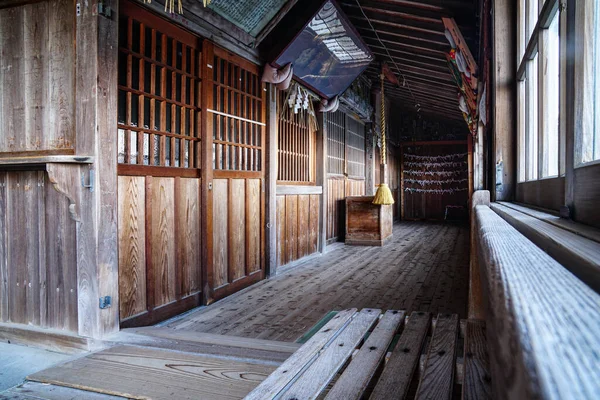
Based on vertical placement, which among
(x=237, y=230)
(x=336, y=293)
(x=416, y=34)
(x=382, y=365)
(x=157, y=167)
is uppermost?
(x=416, y=34)

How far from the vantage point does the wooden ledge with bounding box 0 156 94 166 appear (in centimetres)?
253

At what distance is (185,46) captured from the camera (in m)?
3.43

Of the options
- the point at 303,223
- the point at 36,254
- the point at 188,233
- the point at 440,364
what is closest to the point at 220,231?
the point at 188,233

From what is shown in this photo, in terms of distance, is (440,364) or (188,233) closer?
(440,364)

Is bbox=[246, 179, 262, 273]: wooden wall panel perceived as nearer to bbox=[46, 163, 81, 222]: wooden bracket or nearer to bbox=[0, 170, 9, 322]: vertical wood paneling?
bbox=[46, 163, 81, 222]: wooden bracket

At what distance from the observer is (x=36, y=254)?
9.18 ft

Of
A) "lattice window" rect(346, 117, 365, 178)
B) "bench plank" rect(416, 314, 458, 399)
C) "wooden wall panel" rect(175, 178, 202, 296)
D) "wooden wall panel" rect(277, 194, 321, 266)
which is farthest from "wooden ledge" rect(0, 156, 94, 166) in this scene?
"lattice window" rect(346, 117, 365, 178)

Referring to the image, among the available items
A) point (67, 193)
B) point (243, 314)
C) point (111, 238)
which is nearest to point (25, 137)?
point (67, 193)

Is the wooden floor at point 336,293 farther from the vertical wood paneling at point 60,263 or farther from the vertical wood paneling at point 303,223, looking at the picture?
the vertical wood paneling at point 60,263

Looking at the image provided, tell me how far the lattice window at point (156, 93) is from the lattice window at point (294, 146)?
189 centimetres

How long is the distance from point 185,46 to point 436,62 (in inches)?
160

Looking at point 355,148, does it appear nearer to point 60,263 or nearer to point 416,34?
point 416,34

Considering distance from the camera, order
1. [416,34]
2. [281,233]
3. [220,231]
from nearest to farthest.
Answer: [220,231], [281,233], [416,34]

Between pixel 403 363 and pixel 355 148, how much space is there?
770 cm
